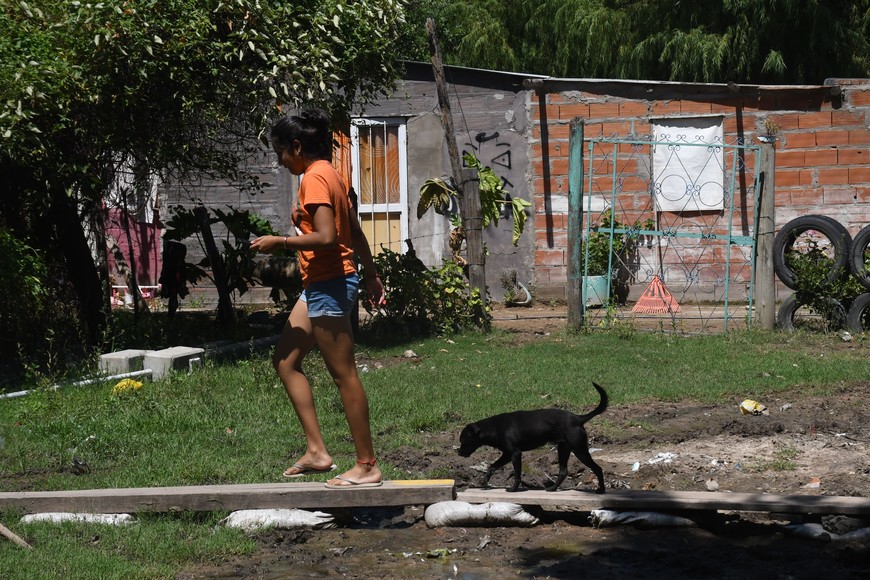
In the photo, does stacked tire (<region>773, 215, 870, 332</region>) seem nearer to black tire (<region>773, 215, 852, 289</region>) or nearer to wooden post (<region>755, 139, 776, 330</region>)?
black tire (<region>773, 215, 852, 289</region>)

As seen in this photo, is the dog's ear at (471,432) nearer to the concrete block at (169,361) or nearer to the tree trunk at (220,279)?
the concrete block at (169,361)

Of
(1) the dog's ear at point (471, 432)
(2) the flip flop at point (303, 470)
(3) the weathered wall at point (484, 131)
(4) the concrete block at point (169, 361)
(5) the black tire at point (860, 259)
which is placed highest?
(3) the weathered wall at point (484, 131)

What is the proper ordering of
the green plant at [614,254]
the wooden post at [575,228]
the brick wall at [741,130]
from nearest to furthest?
the wooden post at [575,228] < the brick wall at [741,130] < the green plant at [614,254]

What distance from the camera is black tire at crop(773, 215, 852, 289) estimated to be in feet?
38.3

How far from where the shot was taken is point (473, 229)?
1223 cm

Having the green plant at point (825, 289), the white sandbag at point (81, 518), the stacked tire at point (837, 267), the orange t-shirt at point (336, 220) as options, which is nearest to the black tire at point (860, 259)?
the stacked tire at point (837, 267)

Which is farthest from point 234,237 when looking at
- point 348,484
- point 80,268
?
point 348,484

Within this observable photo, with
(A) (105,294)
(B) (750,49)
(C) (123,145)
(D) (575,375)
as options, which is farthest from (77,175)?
(B) (750,49)

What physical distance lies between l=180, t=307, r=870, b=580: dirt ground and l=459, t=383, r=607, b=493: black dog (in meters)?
0.32

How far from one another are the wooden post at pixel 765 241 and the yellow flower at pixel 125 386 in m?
7.12

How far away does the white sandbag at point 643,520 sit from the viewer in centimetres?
521

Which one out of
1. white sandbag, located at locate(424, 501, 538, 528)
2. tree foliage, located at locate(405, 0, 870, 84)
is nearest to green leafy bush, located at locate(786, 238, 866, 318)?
white sandbag, located at locate(424, 501, 538, 528)

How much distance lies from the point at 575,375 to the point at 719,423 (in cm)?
188

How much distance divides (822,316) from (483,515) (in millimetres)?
7896
